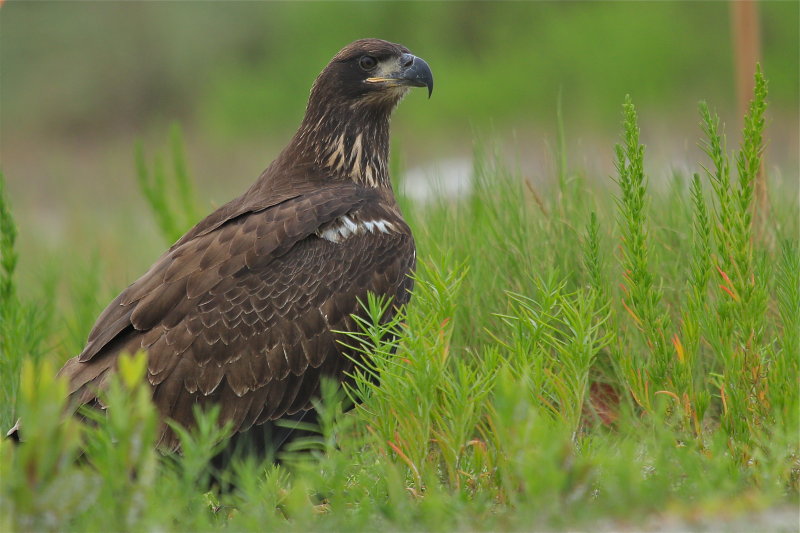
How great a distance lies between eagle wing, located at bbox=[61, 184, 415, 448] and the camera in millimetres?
4102

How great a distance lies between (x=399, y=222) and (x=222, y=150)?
20186 millimetres

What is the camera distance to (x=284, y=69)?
2795 centimetres

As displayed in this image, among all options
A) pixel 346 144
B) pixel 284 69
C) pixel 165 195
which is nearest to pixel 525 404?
pixel 346 144

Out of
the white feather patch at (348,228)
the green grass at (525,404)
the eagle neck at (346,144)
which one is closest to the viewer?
the green grass at (525,404)

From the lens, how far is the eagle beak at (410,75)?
16.5 feet

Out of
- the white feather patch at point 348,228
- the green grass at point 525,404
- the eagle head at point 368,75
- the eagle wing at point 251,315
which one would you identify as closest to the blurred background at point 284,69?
the eagle head at point 368,75

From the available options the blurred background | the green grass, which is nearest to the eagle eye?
the green grass

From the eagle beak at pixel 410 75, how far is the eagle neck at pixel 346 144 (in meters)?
0.22

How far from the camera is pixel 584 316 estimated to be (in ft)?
11.7

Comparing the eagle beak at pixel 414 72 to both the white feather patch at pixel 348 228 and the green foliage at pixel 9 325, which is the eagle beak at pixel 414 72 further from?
the green foliage at pixel 9 325

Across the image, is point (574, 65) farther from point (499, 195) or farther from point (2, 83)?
point (499, 195)

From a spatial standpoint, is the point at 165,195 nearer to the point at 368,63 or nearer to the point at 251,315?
the point at 368,63

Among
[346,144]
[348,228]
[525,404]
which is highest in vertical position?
[346,144]

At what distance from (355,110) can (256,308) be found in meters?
1.41
